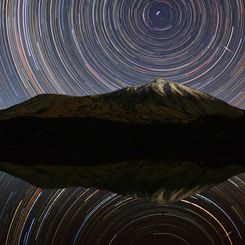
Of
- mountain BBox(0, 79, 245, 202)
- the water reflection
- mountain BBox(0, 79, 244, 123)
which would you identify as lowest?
A: the water reflection

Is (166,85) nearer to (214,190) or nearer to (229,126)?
(229,126)

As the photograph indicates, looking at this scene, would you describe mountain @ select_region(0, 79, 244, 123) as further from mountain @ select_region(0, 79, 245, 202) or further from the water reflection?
the water reflection

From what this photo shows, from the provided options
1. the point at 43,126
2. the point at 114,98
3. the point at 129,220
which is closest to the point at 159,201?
the point at 129,220

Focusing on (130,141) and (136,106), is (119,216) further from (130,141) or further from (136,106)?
(136,106)

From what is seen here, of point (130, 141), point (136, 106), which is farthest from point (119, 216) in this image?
point (136, 106)

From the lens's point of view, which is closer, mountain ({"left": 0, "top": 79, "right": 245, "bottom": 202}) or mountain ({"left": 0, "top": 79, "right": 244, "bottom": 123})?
mountain ({"left": 0, "top": 79, "right": 245, "bottom": 202})

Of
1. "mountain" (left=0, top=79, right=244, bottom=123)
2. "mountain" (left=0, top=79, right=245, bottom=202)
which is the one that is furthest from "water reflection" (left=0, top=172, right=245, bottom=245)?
"mountain" (left=0, top=79, right=244, bottom=123)
